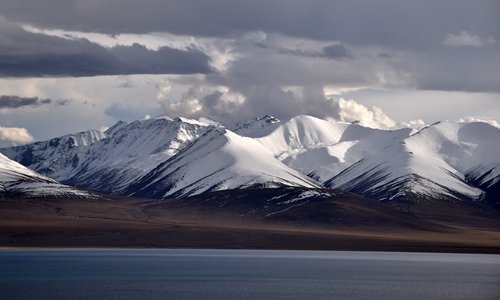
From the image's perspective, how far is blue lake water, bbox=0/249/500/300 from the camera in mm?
121688

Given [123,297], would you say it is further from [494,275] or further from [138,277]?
[494,275]

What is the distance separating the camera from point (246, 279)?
14862cm

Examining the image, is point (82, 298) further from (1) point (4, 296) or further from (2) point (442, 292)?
(2) point (442, 292)

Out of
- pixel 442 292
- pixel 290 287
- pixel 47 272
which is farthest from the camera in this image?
pixel 47 272

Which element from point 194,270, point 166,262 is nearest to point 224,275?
point 194,270

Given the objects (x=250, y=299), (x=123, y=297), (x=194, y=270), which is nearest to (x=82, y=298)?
(x=123, y=297)

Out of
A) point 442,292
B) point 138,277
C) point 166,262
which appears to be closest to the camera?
point 442,292

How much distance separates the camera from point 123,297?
115875 mm

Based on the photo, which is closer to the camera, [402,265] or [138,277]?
[138,277]

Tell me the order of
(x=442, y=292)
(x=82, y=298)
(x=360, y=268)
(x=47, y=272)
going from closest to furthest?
(x=82, y=298) → (x=442, y=292) → (x=47, y=272) → (x=360, y=268)

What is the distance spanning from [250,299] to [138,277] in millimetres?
38904

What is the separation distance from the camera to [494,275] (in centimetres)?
15575

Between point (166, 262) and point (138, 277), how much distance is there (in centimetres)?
4396

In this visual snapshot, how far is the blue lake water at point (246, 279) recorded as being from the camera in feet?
399
